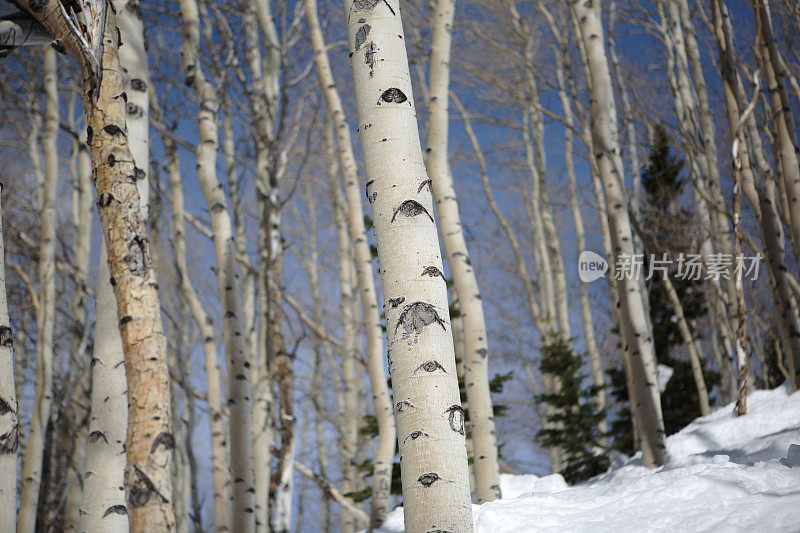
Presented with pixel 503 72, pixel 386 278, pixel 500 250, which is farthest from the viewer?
pixel 500 250

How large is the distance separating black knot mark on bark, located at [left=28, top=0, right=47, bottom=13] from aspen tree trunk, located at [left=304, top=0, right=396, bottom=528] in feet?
12.4

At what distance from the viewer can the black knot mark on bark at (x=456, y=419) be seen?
1.70 m

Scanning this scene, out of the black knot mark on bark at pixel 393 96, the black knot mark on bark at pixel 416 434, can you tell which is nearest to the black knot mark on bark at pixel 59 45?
the black knot mark on bark at pixel 393 96

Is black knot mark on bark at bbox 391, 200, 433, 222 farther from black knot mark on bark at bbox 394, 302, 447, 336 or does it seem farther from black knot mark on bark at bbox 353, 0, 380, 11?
black knot mark on bark at bbox 353, 0, 380, 11

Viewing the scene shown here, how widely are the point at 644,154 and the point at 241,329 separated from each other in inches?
332

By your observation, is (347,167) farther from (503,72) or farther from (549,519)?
(503,72)

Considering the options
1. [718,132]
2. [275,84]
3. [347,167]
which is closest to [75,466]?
[347,167]

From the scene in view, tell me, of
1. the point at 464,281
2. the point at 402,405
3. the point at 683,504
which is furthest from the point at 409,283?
the point at 464,281

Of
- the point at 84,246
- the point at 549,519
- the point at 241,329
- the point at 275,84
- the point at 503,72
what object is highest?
the point at 503,72

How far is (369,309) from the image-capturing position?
584 cm

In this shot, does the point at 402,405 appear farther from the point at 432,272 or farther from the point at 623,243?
the point at 623,243

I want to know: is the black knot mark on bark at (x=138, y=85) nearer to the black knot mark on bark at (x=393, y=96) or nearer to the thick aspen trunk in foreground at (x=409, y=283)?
the thick aspen trunk in foreground at (x=409, y=283)

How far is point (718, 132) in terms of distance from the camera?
36.3 feet

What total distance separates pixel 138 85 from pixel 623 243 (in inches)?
156
